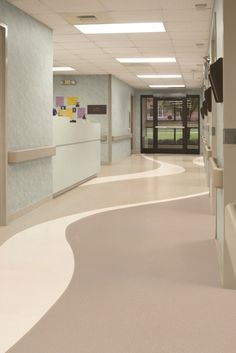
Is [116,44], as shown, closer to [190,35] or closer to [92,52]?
[92,52]

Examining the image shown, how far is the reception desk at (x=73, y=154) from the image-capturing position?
9781mm

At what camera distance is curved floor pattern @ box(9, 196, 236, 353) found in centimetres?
318

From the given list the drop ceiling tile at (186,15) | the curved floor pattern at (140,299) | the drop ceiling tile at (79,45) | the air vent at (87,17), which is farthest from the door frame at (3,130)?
the drop ceiling tile at (79,45)

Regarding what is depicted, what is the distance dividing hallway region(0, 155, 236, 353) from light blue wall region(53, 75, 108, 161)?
9.69 meters

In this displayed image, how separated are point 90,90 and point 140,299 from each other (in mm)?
14026

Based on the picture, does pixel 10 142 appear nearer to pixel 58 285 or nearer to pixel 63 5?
pixel 63 5

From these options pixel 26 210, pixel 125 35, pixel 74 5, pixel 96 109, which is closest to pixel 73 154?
pixel 125 35

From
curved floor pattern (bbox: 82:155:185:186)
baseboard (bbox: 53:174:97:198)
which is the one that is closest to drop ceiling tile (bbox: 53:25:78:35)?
baseboard (bbox: 53:174:97:198)

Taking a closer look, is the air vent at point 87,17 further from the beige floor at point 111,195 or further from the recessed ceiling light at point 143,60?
the recessed ceiling light at point 143,60

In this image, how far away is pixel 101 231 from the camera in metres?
6.54

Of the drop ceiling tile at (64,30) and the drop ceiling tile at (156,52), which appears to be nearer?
the drop ceiling tile at (64,30)

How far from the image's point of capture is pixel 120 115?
769 inches

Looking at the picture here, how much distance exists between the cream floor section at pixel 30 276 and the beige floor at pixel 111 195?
1.52ft

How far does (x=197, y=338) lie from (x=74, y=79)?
14.9 metres
